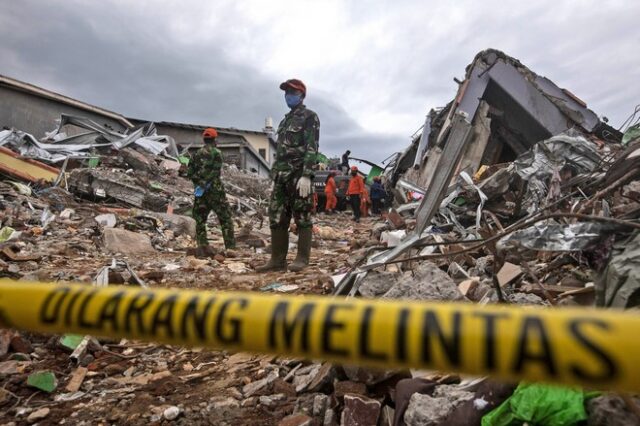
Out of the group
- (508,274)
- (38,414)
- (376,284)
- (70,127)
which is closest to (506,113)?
(508,274)

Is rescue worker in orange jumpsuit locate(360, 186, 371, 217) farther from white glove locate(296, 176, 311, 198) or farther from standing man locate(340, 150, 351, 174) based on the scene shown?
white glove locate(296, 176, 311, 198)

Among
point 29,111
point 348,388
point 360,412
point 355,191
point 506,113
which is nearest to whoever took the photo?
point 360,412

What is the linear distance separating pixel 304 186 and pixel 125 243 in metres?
2.94

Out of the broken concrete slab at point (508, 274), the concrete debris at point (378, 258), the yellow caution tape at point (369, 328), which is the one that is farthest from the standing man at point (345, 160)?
the yellow caution tape at point (369, 328)

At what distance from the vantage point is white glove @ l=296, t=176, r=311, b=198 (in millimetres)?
4270

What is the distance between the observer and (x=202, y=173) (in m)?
5.79

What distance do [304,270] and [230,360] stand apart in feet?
7.30

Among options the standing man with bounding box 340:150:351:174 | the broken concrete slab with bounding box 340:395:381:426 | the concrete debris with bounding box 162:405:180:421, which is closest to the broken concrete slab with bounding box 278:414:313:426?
the broken concrete slab with bounding box 340:395:381:426

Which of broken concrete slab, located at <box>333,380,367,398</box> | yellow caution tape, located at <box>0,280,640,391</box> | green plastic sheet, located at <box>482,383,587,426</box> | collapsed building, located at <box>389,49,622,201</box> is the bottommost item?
broken concrete slab, located at <box>333,380,367,398</box>

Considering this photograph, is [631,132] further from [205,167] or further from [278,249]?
[205,167]

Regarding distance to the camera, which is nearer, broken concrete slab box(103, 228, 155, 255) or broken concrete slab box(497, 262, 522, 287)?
broken concrete slab box(497, 262, 522, 287)

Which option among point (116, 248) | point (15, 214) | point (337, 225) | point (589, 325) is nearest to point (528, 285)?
point (589, 325)

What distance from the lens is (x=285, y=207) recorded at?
14.8 feet

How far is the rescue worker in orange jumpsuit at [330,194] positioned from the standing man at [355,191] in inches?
27.9
